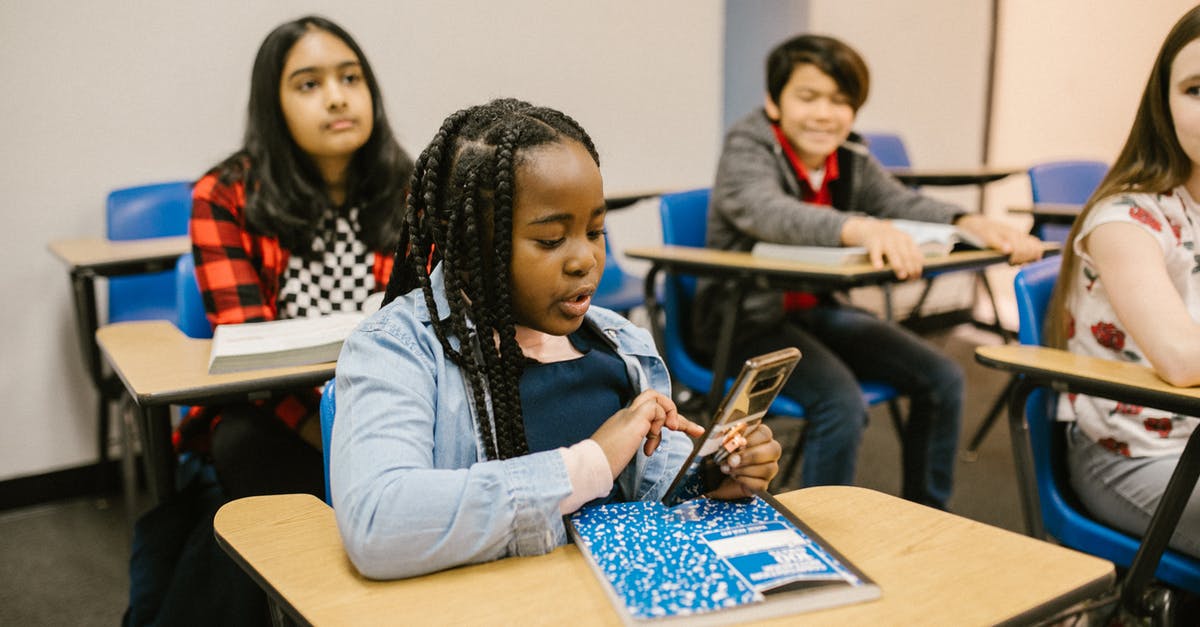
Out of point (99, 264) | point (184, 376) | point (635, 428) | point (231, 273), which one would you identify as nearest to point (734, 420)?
point (635, 428)

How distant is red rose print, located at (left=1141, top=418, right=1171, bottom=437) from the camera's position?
1530 millimetres

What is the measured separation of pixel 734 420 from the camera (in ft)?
2.83

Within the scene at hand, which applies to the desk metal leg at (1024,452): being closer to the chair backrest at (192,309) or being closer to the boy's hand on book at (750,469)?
the boy's hand on book at (750,469)

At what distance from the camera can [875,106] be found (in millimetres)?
4555

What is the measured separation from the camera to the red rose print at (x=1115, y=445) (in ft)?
5.04

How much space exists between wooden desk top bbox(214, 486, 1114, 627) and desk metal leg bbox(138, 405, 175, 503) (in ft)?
2.17

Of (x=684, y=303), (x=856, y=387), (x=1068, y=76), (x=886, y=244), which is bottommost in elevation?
(x=856, y=387)

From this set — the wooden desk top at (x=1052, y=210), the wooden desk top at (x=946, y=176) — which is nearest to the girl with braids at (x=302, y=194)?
the wooden desk top at (x=1052, y=210)

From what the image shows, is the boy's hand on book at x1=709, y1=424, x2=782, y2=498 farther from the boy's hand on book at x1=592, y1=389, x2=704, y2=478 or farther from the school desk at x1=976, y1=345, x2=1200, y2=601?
the school desk at x1=976, y1=345, x2=1200, y2=601

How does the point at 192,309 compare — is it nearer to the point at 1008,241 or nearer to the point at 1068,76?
the point at 1008,241

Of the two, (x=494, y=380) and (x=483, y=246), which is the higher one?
(x=483, y=246)

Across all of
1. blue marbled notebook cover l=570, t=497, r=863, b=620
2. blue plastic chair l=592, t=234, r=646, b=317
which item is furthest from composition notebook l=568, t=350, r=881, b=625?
blue plastic chair l=592, t=234, r=646, b=317

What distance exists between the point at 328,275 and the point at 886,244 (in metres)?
1.24

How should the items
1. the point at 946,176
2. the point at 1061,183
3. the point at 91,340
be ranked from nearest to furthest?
1. the point at 91,340
2. the point at 1061,183
3. the point at 946,176
